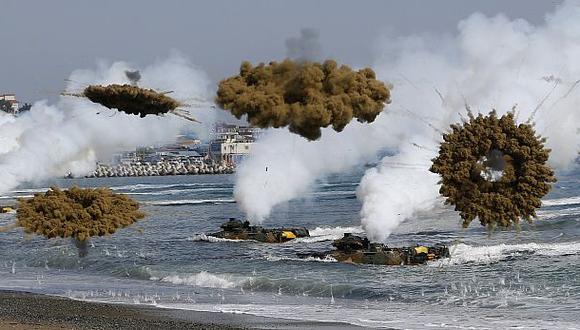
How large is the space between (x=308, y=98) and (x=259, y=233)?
55.6 metres

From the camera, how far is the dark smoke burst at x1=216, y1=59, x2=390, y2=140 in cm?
1499

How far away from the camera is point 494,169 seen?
16781 millimetres

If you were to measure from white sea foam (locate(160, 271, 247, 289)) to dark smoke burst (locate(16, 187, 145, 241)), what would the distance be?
2697cm

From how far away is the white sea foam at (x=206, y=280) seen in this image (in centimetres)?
4712

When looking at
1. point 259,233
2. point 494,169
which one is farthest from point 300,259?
point 494,169

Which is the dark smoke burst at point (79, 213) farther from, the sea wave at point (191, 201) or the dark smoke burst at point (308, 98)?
the sea wave at point (191, 201)

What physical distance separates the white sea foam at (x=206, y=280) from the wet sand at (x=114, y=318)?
9321mm

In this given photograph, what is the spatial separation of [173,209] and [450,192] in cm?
9873

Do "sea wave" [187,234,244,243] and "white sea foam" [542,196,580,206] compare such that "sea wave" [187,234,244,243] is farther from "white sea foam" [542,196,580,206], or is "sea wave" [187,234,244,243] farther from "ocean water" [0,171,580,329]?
"white sea foam" [542,196,580,206]

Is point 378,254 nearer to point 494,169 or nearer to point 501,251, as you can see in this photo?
point 501,251

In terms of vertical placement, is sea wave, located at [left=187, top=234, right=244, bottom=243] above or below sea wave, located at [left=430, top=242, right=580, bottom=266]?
above

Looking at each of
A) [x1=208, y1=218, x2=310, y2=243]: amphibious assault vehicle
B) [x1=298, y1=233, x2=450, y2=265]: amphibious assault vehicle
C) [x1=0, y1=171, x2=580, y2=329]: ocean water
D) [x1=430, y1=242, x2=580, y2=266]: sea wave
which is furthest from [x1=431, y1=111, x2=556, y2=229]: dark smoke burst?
[x1=208, y1=218, x2=310, y2=243]: amphibious assault vehicle

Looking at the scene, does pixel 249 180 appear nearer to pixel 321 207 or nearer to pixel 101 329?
pixel 321 207

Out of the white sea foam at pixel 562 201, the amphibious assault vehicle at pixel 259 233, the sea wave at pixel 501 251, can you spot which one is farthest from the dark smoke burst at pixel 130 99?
the white sea foam at pixel 562 201
